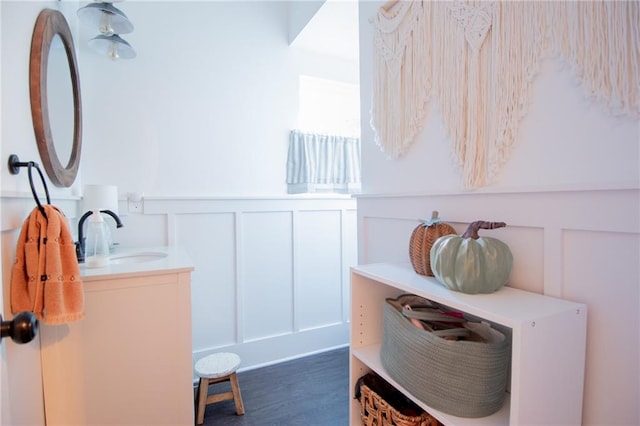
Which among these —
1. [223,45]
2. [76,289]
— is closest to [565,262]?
[76,289]

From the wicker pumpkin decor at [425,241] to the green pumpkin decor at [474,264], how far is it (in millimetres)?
153

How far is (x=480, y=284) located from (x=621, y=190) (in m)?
Result: 0.38

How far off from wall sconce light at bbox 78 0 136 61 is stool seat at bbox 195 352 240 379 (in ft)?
5.82

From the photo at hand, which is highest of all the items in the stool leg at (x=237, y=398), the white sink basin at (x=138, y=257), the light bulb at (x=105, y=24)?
the light bulb at (x=105, y=24)

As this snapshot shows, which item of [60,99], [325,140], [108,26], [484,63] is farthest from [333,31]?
[60,99]

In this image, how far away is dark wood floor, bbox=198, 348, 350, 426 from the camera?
172 centimetres

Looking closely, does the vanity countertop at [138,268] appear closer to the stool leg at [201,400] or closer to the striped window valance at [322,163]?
the stool leg at [201,400]

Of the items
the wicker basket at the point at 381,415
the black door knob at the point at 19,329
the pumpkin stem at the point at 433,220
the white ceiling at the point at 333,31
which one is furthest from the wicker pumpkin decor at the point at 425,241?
the white ceiling at the point at 333,31

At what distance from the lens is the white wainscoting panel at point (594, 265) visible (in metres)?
0.75

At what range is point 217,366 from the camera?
1740mm

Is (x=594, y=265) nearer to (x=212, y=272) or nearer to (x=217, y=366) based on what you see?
(x=217, y=366)

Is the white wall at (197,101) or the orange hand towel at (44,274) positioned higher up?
the white wall at (197,101)

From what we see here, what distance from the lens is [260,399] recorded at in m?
1.90

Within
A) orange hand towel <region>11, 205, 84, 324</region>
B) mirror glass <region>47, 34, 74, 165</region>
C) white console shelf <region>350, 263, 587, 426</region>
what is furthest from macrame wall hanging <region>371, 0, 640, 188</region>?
mirror glass <region>47, 34, 74, 165</region>
